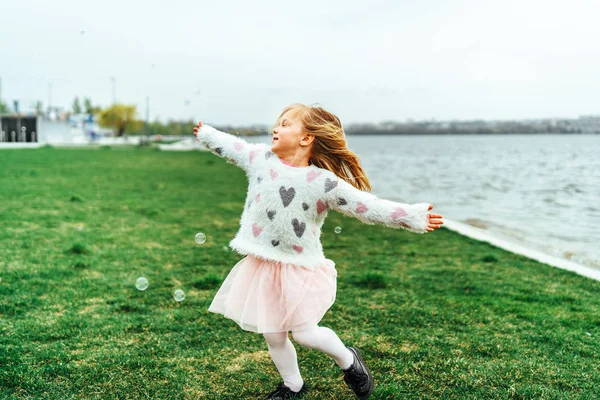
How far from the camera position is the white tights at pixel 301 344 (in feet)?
11.0

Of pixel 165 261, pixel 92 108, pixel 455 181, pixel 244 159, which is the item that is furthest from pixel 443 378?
pixel 92 108

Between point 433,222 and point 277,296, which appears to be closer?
point 433,222

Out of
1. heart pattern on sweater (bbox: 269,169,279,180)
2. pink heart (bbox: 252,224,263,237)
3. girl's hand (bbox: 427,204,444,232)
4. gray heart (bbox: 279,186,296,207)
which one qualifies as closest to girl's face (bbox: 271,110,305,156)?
heart pattern on sweater (bbox: 269,169,279,180)

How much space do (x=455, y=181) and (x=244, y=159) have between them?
25.6m

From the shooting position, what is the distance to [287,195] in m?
3.39

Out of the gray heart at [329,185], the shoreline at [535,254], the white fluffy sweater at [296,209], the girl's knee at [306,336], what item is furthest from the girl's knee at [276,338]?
the shoreline at [535,254]

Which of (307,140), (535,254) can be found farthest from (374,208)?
(535,254)

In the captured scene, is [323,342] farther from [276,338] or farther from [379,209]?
[379,209]

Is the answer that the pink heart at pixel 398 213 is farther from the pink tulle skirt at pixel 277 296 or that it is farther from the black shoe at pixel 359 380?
the black shoe at pixel 359 380

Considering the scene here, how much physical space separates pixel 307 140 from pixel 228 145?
0.58 metres

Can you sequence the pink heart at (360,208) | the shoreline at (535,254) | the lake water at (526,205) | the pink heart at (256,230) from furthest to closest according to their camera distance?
1. the lake water at (526,205)
2. the shoreline at (535,254)
3. the pink heart at (256,230)
4. the pink heart at (360,208)

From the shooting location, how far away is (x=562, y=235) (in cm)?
1230

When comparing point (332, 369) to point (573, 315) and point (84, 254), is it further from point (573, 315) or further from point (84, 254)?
point (84, 254)

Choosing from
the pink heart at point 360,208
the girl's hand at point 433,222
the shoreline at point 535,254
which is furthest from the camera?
the shoreline at point 535,254
